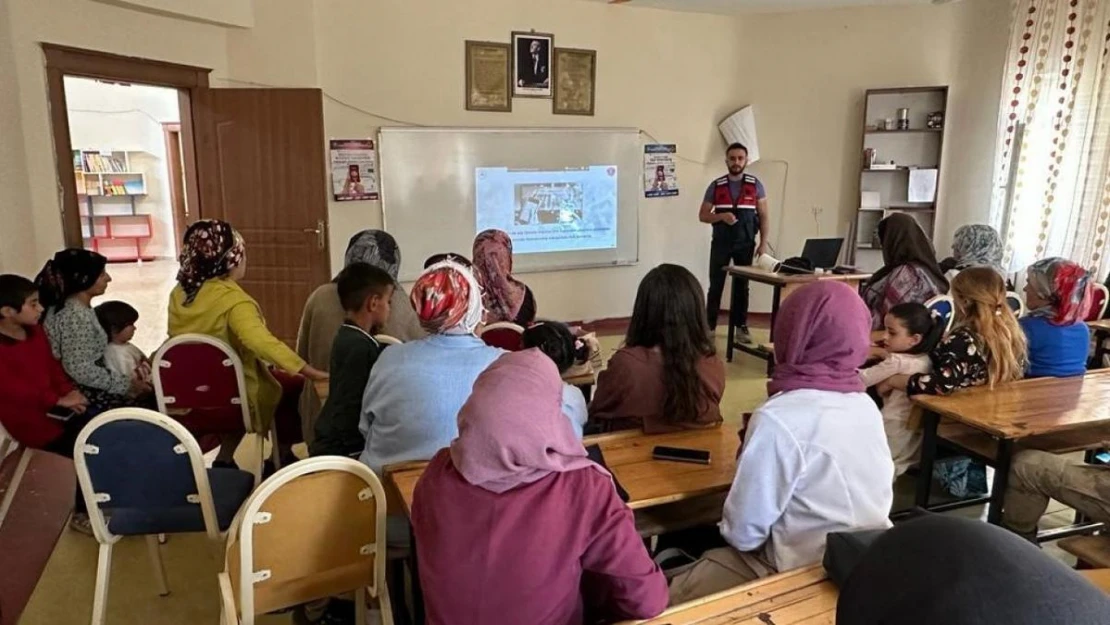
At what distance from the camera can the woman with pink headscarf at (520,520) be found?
3.74 feet

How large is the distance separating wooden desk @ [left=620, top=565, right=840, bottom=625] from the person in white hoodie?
8.1 inches

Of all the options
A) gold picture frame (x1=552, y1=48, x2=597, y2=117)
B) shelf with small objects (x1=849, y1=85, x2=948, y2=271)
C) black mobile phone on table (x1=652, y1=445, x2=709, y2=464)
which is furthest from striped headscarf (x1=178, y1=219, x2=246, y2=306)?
shelf with small objects (x1=849, y1=85, x2=948, y2=271)

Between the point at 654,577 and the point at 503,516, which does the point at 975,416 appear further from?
the point at 503,516

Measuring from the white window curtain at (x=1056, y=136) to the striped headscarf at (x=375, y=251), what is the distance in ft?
16.6

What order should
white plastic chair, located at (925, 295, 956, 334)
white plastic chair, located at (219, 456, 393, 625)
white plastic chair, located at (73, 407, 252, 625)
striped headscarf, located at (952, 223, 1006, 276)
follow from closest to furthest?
white plastic chair, located at (219, 456, 393, 625)
white plastic chair, located at (73, 407, 252, 625)
white plastic chair, located at (925, 295, 956, 334)
striped headscarf, located at (952, 223, 1006, 276)

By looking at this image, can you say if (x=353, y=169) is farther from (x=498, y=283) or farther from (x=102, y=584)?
(x=102, y=584)

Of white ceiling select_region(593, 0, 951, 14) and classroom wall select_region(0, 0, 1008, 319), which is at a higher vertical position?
white ceiling select_region(593, 0, 951, 14)

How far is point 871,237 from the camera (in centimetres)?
644

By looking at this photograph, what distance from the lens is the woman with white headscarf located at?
177cm

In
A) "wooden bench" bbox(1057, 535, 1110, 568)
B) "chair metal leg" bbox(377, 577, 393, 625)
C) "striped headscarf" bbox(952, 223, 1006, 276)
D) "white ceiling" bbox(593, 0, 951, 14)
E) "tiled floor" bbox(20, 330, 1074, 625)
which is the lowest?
"tiled floor" bbox(20, 330, 1074, 625)

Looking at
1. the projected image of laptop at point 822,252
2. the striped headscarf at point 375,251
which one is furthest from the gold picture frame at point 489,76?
the striped headscarf at point 375,251

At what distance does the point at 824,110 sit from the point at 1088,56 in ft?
6.21

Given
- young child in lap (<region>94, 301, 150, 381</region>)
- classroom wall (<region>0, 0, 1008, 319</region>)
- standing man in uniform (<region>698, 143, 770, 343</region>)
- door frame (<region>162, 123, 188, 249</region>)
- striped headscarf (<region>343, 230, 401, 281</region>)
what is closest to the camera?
young child in lap (<region>94, 301, 150, 381</region>)

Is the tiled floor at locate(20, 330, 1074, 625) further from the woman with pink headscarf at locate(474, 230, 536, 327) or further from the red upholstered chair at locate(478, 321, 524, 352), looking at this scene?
the woman with pink headscarf at locate(474, 230, 536, 327)
